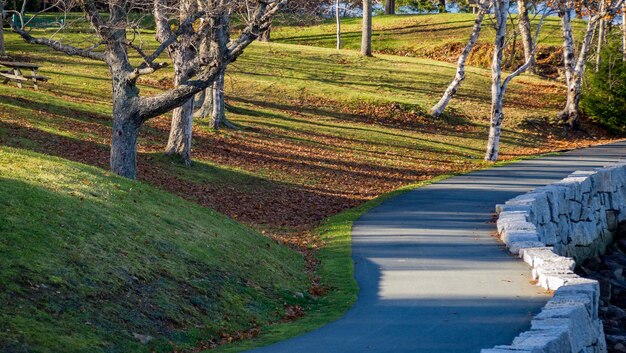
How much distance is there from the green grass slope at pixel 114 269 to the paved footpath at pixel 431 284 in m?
1.24

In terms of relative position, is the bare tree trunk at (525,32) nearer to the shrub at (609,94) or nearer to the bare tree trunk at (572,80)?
the bare tree trunk at (572,80)

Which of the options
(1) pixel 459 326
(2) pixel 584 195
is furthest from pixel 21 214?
(2) pixel 584 195

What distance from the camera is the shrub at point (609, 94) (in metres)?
41.2

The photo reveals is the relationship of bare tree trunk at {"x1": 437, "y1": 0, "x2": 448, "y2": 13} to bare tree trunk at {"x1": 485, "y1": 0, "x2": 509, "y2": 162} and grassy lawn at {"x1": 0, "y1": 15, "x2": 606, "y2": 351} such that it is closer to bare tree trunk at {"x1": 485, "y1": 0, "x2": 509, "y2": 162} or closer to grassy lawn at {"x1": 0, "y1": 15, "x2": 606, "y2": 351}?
grassy lawn at {"x1": 0, "y1": 15, "x2": 606, "y2": 351}

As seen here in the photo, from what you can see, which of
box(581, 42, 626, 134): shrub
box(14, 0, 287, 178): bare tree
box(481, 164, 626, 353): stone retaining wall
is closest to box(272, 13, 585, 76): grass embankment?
box(581, 42, 626, 134): shrub

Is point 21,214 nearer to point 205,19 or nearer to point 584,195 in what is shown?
point 205,19

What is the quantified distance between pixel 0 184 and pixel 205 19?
723cm

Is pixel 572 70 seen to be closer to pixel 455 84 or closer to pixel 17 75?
pixel 455 84

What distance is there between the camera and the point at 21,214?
11320mm

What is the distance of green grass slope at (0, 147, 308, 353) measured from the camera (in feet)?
30.8

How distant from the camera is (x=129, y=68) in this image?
58.9 feet

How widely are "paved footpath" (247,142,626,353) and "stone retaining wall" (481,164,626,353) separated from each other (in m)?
0.38

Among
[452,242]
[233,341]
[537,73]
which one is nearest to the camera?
[233,341]

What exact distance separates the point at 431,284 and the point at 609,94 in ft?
101
